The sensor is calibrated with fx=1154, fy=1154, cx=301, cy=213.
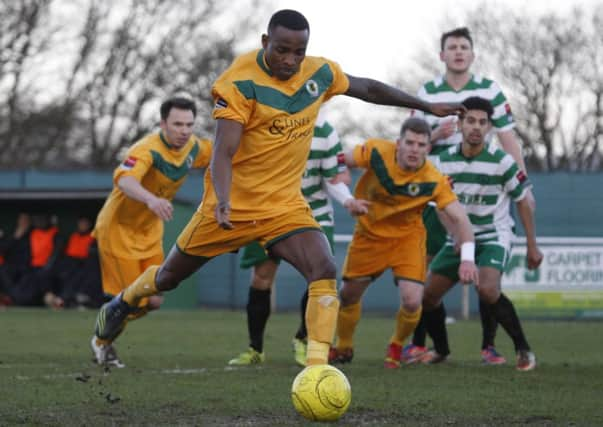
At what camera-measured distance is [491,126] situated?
32.1ft

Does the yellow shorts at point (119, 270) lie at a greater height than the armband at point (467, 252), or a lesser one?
lesser

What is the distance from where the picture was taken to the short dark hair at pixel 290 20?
6.18 meters

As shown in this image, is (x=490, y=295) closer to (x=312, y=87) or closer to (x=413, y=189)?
(x=413, y=189)

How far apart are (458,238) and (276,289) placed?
13423 mm

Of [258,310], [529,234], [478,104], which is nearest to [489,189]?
[529,234]

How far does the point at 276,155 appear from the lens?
6.63 meters

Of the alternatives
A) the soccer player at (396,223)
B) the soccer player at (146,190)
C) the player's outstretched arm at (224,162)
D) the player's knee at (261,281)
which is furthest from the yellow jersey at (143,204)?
the player's outstretched arm at (224,162)

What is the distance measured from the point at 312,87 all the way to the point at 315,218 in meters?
2.78

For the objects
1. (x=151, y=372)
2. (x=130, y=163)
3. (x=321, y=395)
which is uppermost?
(x=130, y=163)

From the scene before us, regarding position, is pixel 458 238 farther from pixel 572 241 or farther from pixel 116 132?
pixel 116 132

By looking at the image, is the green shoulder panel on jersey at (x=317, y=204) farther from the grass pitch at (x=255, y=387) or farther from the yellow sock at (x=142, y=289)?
the yellow sock at (x=142, y=289)

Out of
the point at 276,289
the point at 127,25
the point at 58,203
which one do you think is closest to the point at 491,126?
the point at 276,289

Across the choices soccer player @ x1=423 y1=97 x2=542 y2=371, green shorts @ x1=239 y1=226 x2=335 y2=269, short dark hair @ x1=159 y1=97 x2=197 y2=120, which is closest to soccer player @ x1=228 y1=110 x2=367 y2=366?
green shorts @ x1=239 y1=226 x2=335 y2=269

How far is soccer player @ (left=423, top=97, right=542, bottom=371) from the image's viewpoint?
917 centimetres
